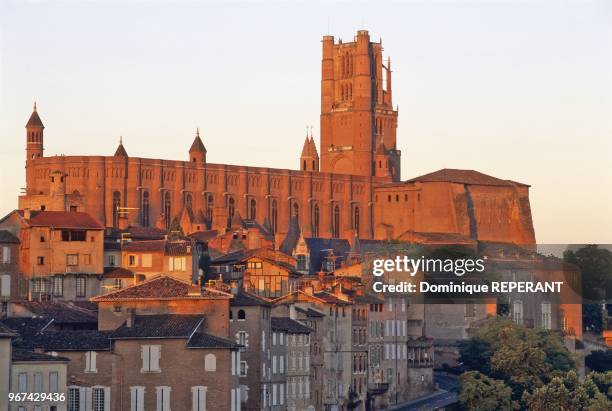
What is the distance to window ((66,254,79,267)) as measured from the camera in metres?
112

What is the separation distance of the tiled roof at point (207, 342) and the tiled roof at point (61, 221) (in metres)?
33.0

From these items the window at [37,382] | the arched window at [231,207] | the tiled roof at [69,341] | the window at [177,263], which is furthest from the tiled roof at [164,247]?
the arched window at [231,207]

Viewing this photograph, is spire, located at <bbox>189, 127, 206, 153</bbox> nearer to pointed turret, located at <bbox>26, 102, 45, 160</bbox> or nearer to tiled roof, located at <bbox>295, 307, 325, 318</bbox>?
pointed turret, located at <bbox>26, 102, 45, 160</bbox>

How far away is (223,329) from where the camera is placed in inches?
3285

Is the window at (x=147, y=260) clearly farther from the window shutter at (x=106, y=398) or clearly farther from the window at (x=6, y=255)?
the window shutter at (x=106, y=398)

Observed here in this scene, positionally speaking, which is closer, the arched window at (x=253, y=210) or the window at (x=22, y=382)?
the window at (x=22, y=382)

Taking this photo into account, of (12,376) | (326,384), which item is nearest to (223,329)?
(12,376)

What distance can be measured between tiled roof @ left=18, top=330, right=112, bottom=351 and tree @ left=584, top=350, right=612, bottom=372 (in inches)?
2259

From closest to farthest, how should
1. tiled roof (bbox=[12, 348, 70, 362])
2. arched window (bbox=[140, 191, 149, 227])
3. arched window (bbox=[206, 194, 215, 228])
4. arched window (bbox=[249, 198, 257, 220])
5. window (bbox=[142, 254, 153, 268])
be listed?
tiled roof (bbox=[12, 348, 70, 362]) < window (bbox=[142, 254, 153, 268]) < arched window (bbox=[140, 191, 149, 227]) < arched window (bbox=[206, 194, 215, 228]) < arched window (bbox=[249, 198, 257, 220])

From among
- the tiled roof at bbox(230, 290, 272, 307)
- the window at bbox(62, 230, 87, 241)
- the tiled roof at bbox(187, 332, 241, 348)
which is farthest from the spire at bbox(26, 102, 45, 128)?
the tiled roof at bbox(187, 332, 241, 348)

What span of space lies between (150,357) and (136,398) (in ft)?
5.26

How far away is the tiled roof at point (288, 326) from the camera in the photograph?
309 ft

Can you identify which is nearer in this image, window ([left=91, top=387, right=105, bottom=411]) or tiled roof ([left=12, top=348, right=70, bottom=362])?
tiled roof ([left=12, top=348, right=70, bottom=362])

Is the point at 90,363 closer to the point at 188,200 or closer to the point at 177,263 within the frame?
the point at 177,263
